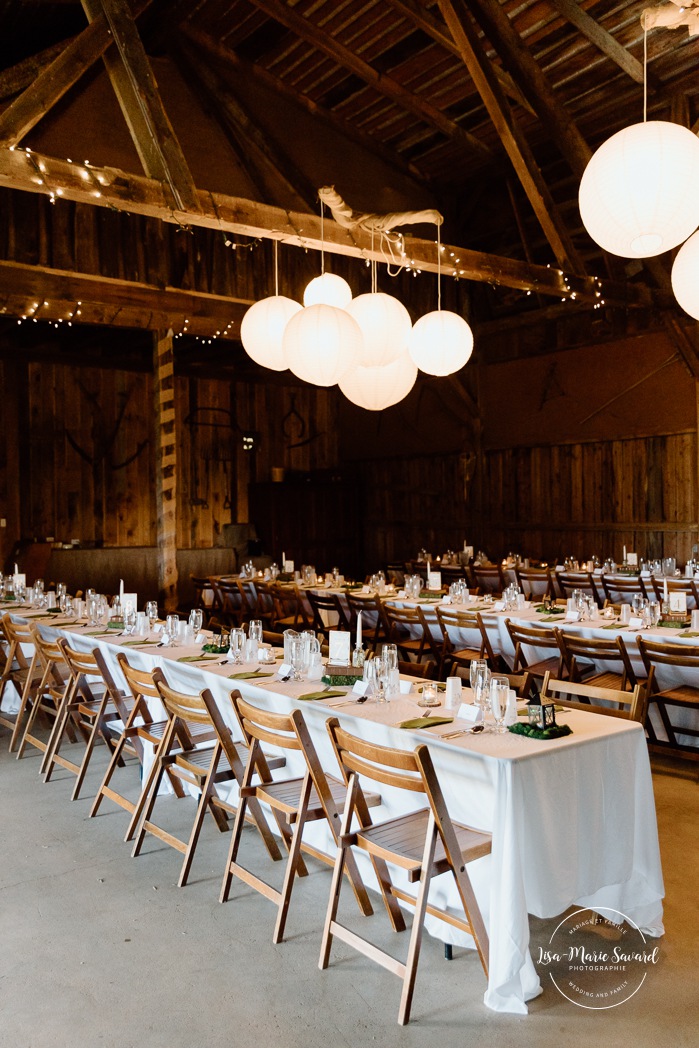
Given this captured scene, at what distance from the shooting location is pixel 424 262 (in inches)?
339

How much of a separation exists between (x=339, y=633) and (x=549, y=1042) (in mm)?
2295

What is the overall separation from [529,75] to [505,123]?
0.64 metres

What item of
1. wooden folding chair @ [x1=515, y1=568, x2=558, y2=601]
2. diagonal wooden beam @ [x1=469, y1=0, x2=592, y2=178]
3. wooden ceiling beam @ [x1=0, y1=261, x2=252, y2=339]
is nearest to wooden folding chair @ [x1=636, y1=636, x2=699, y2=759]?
wooden folding chair @ [x1=515, y1=568, x2=558, y2=601]

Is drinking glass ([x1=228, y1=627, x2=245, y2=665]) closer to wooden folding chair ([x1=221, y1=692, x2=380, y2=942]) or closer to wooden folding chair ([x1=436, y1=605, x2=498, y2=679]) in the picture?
wooden folding chair ([x1=221, y1=692, x2=380, y2=942])

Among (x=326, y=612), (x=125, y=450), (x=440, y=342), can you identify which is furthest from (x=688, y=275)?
(x=125, y=450)

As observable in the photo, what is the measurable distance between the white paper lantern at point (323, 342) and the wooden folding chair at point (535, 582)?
188 inches

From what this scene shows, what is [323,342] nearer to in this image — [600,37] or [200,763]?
[200,763]

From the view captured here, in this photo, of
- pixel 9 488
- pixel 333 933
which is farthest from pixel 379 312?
pixel 9 488

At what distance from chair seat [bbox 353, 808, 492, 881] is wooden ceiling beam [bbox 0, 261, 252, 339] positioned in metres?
8.30

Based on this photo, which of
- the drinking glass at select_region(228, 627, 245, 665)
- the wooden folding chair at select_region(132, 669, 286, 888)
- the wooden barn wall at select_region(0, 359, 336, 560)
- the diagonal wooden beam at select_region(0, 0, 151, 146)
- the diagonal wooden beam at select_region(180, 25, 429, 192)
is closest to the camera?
the wooden folding chair at select_region(132, 669, 286, 888)

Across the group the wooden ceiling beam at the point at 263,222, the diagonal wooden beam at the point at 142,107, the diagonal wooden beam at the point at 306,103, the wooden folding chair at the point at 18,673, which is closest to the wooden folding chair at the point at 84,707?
the wooden folding chair at the point at 18,673

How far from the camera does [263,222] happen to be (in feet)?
24.1

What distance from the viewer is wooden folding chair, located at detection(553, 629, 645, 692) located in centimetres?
521

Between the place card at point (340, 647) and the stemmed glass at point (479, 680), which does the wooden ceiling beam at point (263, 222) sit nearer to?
the place card at point (340, 647)
